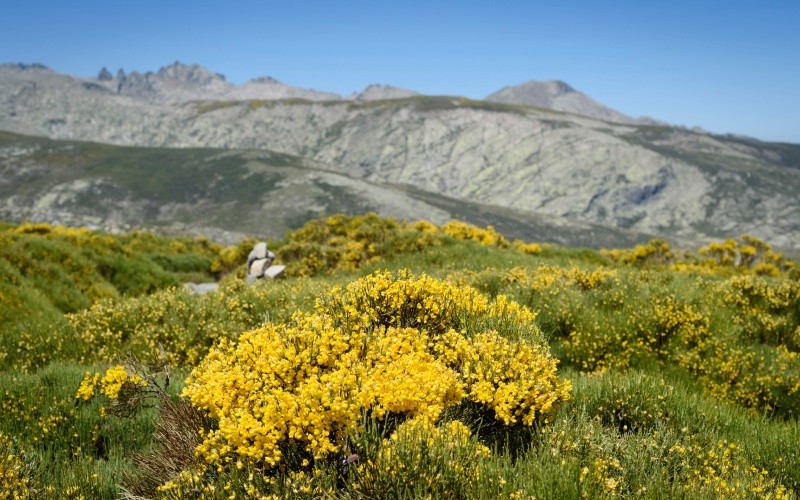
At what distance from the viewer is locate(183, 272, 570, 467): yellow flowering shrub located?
4258mm

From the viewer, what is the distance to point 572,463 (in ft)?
13.9

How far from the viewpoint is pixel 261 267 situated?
24062mm

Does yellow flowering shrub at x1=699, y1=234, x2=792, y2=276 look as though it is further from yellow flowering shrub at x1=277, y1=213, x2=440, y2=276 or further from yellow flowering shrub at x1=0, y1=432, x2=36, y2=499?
yellow flowering shrub at x1=0, y1=432, x2=36, y2=499

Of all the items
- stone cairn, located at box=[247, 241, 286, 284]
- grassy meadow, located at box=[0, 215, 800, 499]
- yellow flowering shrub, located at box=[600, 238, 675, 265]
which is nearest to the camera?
grassy meadow, located at box=[0, 215, 800, 499]

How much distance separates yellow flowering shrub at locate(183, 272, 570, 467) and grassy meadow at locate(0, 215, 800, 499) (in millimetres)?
26

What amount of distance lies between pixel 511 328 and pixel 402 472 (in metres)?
3.17

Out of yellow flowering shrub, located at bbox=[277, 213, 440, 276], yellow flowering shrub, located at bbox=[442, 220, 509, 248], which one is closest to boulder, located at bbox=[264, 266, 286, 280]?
yellow flowering shrub, located at bbox=[277, 213, 440, 276]

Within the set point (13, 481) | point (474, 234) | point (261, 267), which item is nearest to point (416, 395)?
point (13, 481)

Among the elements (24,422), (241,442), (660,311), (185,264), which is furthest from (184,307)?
(185,264)

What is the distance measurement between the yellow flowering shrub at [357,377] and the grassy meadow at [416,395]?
0.09 ft

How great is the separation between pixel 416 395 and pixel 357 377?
2.03 ft

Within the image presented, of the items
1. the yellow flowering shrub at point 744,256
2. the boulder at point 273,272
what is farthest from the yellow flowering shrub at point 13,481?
the yellow flowering shrub at point 744,256

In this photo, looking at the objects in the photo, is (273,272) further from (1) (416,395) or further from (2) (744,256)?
(2) (744,256)

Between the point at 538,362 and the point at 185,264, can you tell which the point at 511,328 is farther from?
the point at 185,264
